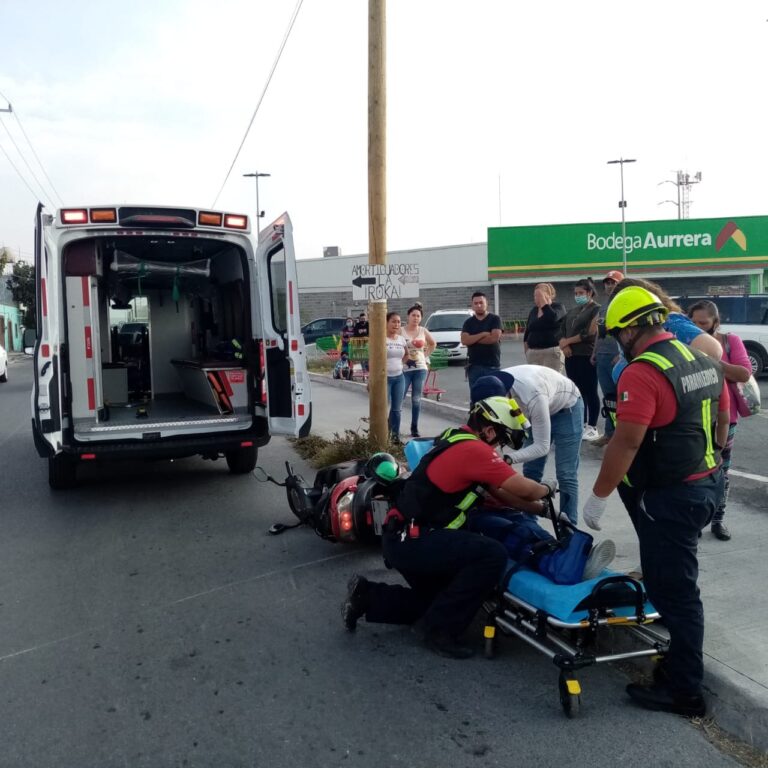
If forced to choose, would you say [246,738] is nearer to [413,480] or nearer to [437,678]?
[437,678]

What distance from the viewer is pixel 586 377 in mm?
8766

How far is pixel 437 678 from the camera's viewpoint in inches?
147

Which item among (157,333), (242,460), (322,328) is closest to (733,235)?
(322,328)

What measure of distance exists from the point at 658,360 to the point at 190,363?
7158 mm

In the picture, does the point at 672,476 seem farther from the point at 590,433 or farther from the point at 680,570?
the point at 590,433

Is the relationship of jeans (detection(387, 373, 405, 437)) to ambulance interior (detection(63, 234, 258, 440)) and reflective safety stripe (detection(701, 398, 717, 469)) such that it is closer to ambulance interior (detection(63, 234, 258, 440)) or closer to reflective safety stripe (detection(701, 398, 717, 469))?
ambulance interior (detection(63, 234, 258, 440))

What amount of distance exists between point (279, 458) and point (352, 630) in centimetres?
540

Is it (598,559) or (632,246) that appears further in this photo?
(632,246)

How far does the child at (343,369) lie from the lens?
1891cm

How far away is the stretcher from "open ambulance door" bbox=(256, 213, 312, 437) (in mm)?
3763

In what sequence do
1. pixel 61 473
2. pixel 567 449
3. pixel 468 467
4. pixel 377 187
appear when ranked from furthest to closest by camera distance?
pixel 377 187, pixel 61 473, pixel 567 449, pixel 468 467

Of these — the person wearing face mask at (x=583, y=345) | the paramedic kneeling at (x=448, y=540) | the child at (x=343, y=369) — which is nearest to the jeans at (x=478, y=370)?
the person wearing face mask at (x=583, y=345)

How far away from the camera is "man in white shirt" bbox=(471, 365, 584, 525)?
4918 millimetres

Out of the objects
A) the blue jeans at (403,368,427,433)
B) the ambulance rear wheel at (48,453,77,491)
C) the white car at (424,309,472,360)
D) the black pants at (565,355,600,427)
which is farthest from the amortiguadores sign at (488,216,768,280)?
the ambulance rear wheel at (48,453,77,491)
